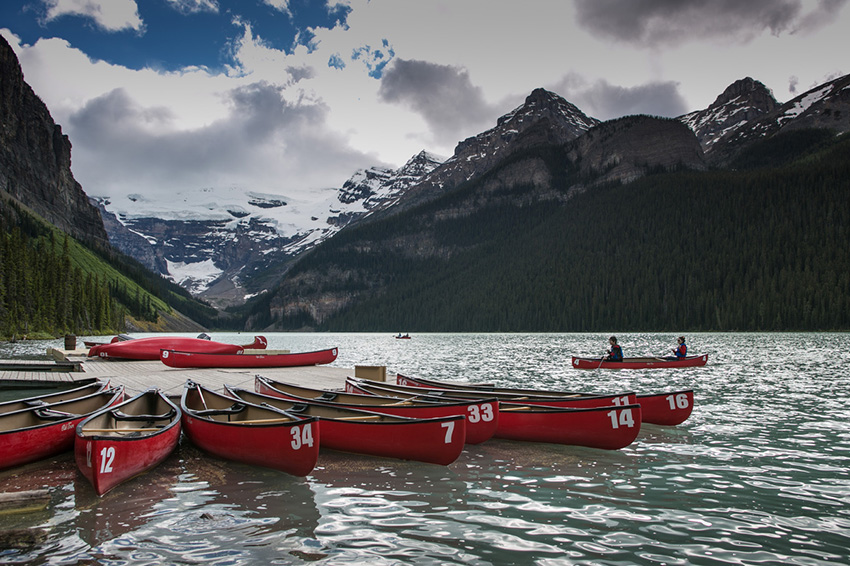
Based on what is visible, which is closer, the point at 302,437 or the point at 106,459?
the point at 106,459

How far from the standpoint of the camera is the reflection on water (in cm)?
Result: 816

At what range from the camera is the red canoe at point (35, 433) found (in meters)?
11.9

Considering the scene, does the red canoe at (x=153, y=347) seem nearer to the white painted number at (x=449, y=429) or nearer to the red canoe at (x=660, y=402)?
the red canoe at (x=660, y=402)

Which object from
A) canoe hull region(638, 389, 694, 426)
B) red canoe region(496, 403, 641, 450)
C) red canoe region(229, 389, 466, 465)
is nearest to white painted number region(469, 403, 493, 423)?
red canoe region(496, 403, 641, 450)

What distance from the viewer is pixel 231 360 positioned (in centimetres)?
3572

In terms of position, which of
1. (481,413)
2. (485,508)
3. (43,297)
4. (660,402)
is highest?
(43,297)

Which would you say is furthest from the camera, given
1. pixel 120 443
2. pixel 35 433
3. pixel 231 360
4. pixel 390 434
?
pixel 231 360

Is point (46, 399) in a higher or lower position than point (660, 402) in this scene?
higher

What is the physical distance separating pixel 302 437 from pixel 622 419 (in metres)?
8.24

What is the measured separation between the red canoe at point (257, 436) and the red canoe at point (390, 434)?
1398 mm

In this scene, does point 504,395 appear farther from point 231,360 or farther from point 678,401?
point 231,360

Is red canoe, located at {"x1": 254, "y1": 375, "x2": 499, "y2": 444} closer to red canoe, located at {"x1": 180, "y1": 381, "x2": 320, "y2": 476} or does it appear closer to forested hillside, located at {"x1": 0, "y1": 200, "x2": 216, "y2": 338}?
red canoe, located at {"x1": 180, "y1": 381, "x2": 320, "y2": 476}

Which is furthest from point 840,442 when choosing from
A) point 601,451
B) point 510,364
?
point 510,364

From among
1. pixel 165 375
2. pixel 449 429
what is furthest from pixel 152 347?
pixel 449 429
